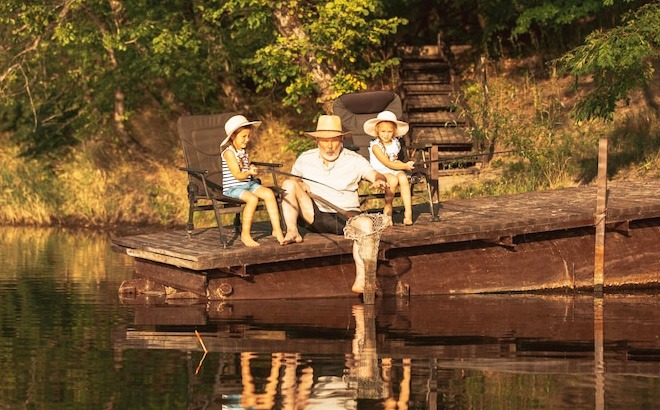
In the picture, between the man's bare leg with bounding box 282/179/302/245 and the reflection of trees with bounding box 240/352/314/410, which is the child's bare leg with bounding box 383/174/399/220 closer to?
the man's bare leg with bounding box 282/179/302/245

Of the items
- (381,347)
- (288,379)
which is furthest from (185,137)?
(288,379)

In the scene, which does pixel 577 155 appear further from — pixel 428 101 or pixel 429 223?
pixel 429 223

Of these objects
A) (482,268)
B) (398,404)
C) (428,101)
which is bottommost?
(398,404)

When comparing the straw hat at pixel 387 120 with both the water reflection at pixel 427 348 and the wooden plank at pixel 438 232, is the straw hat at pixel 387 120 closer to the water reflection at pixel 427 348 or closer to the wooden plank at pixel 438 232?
the wooden plank at pixel 438 232

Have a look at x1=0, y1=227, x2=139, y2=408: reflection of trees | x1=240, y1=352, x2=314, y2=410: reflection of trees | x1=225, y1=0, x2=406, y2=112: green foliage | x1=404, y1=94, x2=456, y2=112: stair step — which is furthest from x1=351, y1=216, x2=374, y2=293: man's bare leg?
x1=404, y1=94, x2=456, y2=112: stair step

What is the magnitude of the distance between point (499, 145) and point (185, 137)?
893cm

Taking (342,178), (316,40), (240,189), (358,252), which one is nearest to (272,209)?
(240,189)

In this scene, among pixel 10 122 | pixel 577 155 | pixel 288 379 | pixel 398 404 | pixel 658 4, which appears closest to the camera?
pixel 398 404

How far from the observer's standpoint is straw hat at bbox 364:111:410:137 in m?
18.3

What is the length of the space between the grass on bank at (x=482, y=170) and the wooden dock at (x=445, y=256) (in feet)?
17.8

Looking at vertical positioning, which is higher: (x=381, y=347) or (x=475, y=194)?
(x=475, y=194)

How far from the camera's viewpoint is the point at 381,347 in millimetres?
14625

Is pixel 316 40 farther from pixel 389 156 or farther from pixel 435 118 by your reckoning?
pixel 389 156

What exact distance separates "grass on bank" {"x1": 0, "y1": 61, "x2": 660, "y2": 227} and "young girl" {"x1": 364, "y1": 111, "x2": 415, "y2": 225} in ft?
18.8
